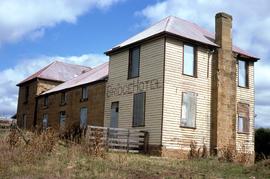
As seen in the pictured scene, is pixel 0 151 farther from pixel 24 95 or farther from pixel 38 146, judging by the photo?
pixel 24 95

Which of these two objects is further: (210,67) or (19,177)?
(210,67)

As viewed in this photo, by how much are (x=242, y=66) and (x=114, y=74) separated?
8.73 metres

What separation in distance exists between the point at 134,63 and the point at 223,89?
5.85 m

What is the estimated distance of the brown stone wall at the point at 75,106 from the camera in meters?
33.2

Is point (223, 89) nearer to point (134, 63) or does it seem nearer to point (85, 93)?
point (134, 63)

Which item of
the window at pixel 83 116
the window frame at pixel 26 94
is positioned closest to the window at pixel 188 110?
the window at pixel 83 116

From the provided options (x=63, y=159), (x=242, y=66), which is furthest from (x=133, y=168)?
(x=242, y=66)

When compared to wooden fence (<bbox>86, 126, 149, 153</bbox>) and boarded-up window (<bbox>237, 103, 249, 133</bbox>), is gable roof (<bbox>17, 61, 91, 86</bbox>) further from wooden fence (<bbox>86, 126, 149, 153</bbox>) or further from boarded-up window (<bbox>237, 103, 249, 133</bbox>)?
boarded-up window (<bbox>237, 103, 249, 133</bbox>)

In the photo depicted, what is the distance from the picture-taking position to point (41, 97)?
4619 centimetres

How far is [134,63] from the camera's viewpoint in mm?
29250

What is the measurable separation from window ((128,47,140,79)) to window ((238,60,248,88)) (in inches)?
278

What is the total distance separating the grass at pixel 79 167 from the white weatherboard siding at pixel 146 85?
6.75 metres

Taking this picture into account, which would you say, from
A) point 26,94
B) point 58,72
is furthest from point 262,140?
point 26,94

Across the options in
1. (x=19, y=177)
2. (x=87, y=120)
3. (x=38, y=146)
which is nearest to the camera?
(x=19, y=177)
